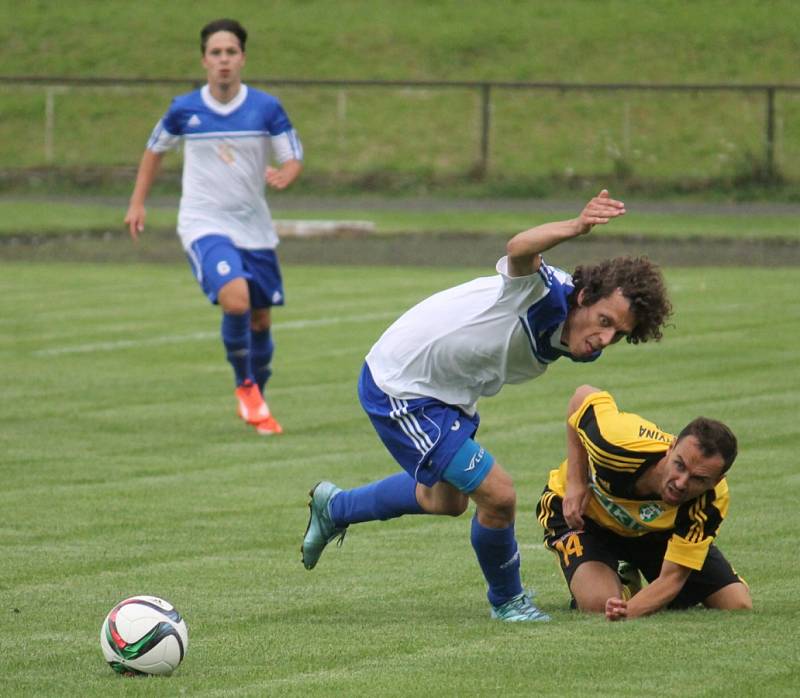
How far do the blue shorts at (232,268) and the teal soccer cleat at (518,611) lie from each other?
5.19m

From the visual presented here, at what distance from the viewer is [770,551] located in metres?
7.61

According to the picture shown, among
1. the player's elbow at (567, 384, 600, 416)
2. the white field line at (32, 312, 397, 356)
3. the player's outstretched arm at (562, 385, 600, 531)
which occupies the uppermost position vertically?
the player's elbow at (567, 384, 600, 416)

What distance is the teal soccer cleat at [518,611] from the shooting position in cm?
630

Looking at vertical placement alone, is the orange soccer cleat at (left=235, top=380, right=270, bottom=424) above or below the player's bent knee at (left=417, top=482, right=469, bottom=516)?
below

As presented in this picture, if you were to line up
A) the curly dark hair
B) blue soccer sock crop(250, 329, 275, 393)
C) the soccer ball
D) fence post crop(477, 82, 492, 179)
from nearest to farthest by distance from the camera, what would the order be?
1. the soccer ball
2. the curly dark hair
3. blue soccer sock crop(250, 329, 275, 393)
4. fence post crop(477, 82, 492, 179)

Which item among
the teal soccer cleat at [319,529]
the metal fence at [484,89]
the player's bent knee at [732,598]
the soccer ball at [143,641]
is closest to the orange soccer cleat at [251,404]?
the teal soccer cleat at [319,529]

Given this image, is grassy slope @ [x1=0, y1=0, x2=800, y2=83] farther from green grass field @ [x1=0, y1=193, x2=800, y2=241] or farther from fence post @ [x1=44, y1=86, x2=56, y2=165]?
green grass field @ [x1=0, y1=193, x2=800, y2=241]

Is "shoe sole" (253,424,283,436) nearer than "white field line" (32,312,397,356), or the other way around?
"shoe sole" (253,424,283,436)

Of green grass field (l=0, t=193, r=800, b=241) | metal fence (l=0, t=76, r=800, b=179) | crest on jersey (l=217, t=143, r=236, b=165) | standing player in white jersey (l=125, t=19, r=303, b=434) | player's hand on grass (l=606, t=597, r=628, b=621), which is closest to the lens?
player's hand on grass (l=606, t=597, r=628, b=621)

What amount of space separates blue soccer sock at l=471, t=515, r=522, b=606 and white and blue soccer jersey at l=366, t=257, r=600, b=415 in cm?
52

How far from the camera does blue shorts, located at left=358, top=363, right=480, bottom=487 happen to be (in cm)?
635

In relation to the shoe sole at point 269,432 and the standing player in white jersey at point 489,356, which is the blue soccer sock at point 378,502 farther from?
the shoe sole at point 269,432

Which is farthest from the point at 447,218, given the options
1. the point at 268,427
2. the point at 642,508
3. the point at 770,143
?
the point at 642,508

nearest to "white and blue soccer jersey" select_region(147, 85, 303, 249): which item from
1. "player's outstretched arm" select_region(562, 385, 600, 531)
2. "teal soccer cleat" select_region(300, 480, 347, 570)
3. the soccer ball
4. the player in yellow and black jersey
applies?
"teal soccer cleat" select_region(300, 480, 347, 570)
